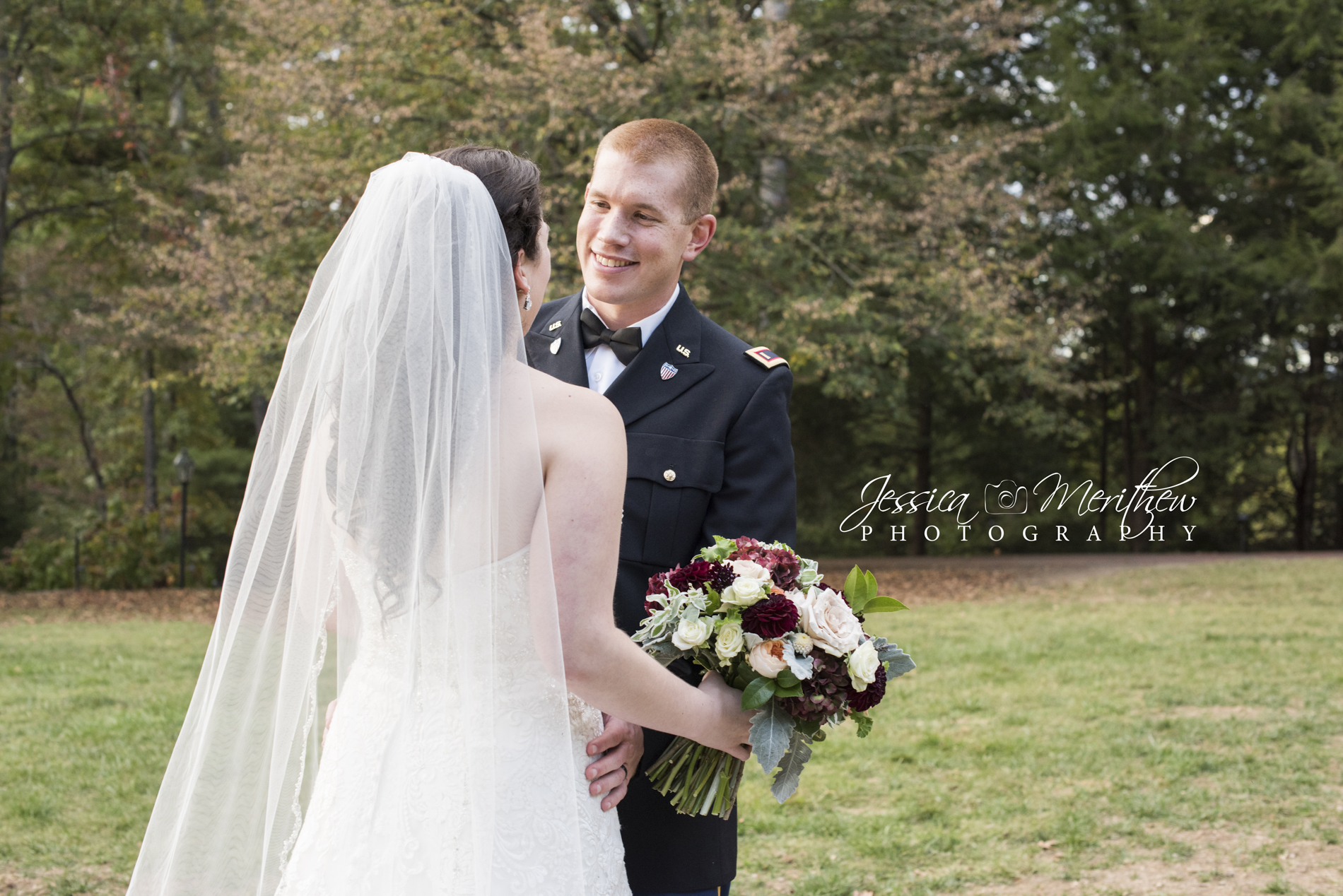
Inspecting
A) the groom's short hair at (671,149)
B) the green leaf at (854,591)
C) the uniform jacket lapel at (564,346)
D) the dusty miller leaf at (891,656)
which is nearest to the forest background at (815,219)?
the uniform jacket lapel at (564,346)

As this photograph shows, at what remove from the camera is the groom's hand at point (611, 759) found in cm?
205

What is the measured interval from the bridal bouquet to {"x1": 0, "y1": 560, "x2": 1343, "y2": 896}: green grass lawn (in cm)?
303

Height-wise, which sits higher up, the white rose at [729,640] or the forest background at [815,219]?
the forest background at [815,219]

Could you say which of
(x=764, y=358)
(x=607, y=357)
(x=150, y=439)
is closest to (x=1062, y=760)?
(x=764, y=358)

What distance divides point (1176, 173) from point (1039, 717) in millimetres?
20767

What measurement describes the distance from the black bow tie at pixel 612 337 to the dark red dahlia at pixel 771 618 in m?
0.88

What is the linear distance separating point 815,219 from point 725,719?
14.2 metres

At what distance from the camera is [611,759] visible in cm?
208

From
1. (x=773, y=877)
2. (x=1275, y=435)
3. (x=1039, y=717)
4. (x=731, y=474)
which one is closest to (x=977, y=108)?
(x=1275, y=435)

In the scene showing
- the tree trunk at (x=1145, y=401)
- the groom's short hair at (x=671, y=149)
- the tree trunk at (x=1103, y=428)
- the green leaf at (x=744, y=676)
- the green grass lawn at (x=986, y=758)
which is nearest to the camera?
the green leaf at (x=744, y=676)

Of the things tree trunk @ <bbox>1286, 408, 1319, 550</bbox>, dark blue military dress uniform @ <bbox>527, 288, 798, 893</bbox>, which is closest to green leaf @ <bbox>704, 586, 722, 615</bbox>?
dark blue military dress uniform @ <bbox>527, 288, 798, 893</bbox>

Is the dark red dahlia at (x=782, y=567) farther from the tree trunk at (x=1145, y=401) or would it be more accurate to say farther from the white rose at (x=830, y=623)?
the tree trunk at (x=1145, y=401)

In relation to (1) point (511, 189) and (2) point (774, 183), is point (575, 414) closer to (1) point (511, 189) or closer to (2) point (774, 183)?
(1) point (511, 189)

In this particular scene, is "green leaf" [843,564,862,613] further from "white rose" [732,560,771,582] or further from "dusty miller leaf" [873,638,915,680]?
"white rose" [732,560,771,582]
